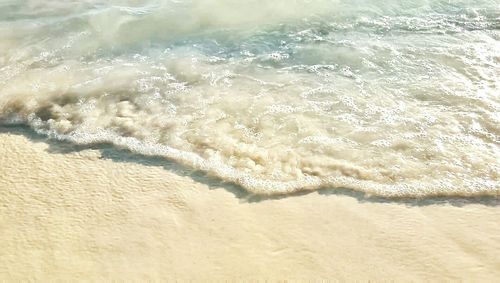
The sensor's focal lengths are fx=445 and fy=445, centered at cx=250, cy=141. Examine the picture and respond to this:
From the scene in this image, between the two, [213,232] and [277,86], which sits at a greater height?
[277,86]

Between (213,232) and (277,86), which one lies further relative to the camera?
(277,86)

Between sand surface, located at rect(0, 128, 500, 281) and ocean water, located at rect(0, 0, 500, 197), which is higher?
ocean water, located at rect(0, 0, 500, 197)

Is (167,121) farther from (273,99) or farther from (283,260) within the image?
(283,260)

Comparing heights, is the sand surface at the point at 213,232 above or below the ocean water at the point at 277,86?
below

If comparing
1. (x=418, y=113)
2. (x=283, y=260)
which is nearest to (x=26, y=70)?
(x=283, y=260)

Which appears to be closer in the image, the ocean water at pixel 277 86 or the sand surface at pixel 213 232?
the sand surface at pixel 213 232
